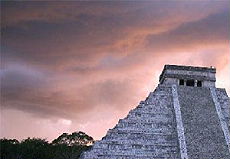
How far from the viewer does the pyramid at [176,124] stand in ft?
68.9

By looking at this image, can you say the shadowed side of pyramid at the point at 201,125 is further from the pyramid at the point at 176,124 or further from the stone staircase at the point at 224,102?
the stone staircase at the point at 224,102

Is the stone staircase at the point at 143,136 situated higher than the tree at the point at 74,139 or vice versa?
the tree at the point at 74,139

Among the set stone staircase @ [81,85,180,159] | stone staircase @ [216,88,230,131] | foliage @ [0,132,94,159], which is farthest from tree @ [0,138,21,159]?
stone staircase @ [216,88,230,131]

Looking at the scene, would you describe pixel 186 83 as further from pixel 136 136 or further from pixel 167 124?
pixel 136 136

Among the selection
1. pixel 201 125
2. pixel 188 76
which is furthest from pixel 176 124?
pixel 188 76

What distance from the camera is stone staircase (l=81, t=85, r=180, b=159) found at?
68.6 feet

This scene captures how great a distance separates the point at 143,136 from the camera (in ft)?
71.4

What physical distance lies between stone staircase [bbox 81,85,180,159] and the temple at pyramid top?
108 inches

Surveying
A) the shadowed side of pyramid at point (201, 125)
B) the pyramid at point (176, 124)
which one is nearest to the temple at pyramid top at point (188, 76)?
the pyramid at point (176, 124)

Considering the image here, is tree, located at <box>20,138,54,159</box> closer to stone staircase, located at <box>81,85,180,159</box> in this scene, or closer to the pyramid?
stone staircase, located at <box>81,85,180,159</box>

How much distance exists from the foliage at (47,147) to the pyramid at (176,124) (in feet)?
39.3

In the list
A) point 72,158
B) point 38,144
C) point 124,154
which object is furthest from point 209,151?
point 38,144

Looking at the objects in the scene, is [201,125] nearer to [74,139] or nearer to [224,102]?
[224,102]

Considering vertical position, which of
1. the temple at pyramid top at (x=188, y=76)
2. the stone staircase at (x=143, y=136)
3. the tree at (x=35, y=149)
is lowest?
the stone staircase at (x=143, y=136)
